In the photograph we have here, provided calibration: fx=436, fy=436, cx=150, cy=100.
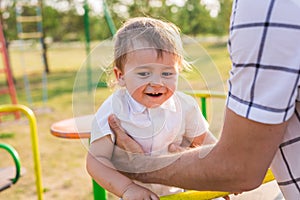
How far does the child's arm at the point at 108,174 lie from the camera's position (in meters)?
1.13

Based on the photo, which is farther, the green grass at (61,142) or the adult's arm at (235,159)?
the green grass at (61,142)

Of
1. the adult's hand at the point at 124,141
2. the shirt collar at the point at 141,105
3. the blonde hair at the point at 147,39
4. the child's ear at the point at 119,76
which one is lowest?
the adult's hand at the point at 124,141

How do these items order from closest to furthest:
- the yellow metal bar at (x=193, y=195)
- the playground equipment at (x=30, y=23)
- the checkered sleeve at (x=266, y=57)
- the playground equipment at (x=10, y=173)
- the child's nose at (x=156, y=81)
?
the checkered sleeve at (x=266, y=57)
the yellow metal bar at (x=193, y=195)
the child's nose at (x=156, y=81)
the playground equipment at (x=10, y=173)
the playground equipment at (x=30, y=23)

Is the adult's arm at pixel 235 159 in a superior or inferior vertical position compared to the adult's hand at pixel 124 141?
superior

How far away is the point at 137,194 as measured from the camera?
1.12 metres

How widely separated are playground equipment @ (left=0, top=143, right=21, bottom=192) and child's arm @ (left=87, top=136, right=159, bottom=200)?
1344 millimetres

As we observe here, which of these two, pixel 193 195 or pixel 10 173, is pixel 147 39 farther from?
pixel 10 173

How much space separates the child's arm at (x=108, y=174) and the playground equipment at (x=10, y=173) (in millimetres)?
1344

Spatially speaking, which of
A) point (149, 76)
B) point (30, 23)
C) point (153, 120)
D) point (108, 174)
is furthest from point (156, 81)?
point (30, 23)

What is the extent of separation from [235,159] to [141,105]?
1.52 ft

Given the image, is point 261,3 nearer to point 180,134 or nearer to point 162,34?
point 162,34

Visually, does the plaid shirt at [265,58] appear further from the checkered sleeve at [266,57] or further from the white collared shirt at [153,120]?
the white collared shirt at [153,120]

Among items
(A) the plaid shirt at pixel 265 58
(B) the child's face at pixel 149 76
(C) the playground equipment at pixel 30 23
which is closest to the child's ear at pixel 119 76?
(B) the child's face at pixel 149 76

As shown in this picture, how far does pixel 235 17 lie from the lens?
0.83 metres
